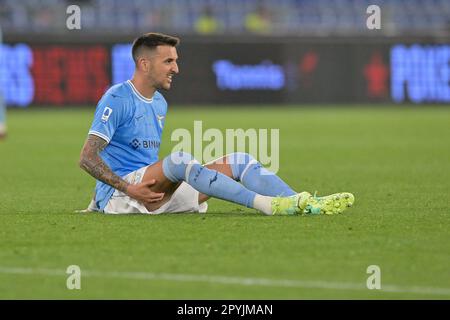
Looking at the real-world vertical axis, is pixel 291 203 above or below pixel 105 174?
below

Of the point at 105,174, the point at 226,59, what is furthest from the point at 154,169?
the point at 226,59

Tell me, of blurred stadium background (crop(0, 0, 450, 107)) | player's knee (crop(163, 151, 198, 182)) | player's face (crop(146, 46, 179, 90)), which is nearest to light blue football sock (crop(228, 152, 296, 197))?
player's knee (crop(163, 151, 198, 182))

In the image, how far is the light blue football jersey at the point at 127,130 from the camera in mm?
9367

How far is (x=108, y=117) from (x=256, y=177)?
4.28 ft

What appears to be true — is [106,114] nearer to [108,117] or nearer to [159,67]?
[108,117]

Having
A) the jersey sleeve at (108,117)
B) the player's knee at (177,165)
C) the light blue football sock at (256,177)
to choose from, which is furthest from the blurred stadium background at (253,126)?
the jersey sleeve at (108,117)

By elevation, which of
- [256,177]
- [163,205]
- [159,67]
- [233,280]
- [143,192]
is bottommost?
[233,280]

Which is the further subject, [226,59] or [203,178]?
[226,59]

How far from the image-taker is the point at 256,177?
9133mm

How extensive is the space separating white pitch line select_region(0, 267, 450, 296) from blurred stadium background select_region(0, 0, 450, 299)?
28 mm

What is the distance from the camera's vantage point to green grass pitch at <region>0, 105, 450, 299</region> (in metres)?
6.61

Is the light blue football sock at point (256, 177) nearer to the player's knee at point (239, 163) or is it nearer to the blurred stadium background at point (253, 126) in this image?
the player's knee at point (239, 163)
